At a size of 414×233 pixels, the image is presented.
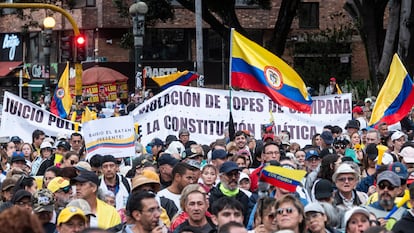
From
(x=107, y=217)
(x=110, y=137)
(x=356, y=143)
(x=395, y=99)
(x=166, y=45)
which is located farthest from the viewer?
(x=166, y=45)

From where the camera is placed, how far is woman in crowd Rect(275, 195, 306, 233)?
7.67m

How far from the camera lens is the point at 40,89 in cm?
5203

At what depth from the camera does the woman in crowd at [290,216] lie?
767 cm

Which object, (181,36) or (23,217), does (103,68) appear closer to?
(181,36)

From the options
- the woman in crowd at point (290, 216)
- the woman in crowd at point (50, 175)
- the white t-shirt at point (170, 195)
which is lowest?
the white t-shirt at point (170, 195)

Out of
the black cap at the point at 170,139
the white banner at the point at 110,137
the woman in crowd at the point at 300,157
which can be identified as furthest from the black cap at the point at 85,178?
the black cap at the point at 170,139

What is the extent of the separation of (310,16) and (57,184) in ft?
135

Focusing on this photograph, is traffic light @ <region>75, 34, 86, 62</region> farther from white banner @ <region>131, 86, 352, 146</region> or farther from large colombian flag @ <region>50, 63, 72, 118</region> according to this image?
white banner @ <region>131, 86, 352, 146</region>

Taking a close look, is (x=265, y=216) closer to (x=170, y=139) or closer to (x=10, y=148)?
(x=170, y=139)

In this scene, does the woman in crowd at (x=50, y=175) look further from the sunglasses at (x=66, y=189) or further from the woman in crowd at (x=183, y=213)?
→ the woman in crowd at (x=183, y=213)

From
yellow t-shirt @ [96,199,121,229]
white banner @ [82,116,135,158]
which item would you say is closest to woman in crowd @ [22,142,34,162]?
white banner @ [82,116,135,158]

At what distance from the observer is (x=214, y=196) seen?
33.7 ft

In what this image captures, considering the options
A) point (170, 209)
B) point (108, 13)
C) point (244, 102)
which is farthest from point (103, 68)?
point (170, 209)

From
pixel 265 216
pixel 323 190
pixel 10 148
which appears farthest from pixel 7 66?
pixel 265 216
